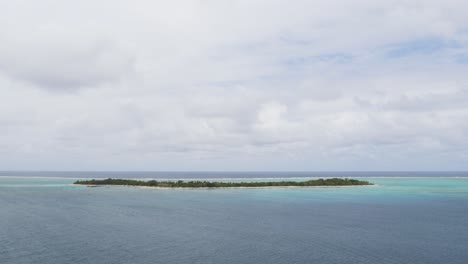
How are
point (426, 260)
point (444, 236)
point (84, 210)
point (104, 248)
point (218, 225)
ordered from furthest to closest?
point (84, 210) < point (218, 225) < point (444, 236) < point (104, 248) < point (426, 260)

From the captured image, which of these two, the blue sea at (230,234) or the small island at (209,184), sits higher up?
the small island at (209,184)

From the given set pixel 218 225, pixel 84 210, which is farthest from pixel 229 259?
pixel 84 210

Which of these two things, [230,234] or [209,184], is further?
[209,184]

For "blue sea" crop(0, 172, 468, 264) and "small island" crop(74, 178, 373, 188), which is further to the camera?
"small island" crop(74, 178, 373, 188)

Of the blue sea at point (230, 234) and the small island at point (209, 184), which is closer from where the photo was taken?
the blue sea at point (230, 234)

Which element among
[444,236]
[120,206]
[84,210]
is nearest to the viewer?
[444,236]

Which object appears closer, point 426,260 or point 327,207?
point 426,260

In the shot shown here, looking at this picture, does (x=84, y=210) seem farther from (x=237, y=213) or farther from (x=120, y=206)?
(x=237, y=213)

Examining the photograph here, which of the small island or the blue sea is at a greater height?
the small island

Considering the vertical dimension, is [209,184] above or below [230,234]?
above

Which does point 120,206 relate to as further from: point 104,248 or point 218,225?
point 104,248
